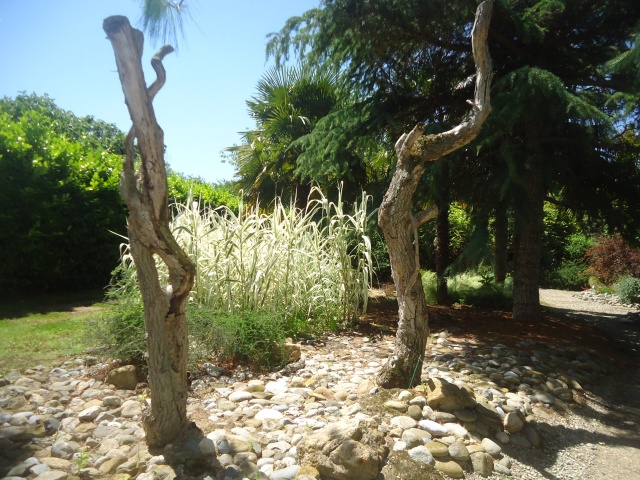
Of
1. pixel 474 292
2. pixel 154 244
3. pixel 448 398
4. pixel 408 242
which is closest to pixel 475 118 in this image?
pixel 408 242

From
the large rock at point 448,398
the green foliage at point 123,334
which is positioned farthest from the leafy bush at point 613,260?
the green foliage at point 123,334

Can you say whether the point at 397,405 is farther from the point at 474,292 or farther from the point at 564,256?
the point at 564,256

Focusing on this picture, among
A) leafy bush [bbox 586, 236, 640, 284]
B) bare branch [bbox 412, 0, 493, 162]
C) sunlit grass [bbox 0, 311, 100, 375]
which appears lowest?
sunlit grass [bbox 0, 311, 100, 375]

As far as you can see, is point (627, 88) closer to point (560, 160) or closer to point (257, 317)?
point (560, 160)

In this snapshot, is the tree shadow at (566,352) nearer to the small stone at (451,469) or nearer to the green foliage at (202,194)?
the small stone at (451,469)

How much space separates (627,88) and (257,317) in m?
4.62

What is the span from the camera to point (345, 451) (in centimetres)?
235

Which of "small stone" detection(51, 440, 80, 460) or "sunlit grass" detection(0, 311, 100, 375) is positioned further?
"sunlit grass" detection(0, 311, 100, 375)

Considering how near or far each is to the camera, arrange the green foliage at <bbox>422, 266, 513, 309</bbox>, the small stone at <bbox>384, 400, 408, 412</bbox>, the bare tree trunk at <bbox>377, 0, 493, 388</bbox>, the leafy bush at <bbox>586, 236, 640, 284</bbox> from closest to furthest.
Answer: the small stone at <bbox>384, 400, 408, 412</bbox>, the bare tree trunk at <bbox>377, 0, 493, 388</bbox>, the green foliage at <bbox>422, 266, 513, 309</bbox>, the leafy bush at <bbox>586, 236, 640, 284</bbox>

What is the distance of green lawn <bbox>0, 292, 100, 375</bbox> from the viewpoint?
12.8 ft

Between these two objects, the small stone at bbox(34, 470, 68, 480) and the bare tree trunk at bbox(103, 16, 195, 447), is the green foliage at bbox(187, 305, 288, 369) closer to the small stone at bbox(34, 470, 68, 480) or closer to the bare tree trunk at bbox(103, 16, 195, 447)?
the bare tree trunk at bbox(103, 16, 195, 447)

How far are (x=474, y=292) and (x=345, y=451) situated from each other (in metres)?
6.33

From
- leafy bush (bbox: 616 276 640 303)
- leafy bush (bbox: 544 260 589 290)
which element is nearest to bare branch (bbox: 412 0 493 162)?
leafy bush (bbox: 616 276 640 303)

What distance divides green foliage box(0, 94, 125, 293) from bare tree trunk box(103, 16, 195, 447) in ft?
13.8
